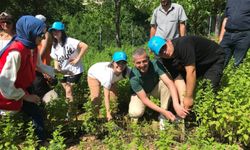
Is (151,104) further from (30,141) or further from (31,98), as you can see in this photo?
(30,141)

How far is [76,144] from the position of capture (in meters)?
4.78

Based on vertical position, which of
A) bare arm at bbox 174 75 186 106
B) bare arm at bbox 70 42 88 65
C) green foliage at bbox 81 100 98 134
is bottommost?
green foliage at bbox 81 100 98 134

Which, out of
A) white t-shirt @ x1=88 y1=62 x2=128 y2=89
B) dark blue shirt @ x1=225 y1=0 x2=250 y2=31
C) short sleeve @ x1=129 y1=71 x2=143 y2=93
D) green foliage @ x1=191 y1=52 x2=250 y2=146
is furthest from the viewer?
dark blue shirt @ x1=225 y1=0 x2=250 y2=31

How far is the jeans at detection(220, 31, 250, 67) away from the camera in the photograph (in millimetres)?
5949

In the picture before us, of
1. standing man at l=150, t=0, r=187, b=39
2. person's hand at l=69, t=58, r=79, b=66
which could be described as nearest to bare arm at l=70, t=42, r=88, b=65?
person's hand at l=69, t=58, r=79, b=66

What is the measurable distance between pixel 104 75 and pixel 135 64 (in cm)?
69

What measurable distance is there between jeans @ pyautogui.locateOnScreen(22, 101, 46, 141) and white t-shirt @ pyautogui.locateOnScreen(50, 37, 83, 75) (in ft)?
4.36

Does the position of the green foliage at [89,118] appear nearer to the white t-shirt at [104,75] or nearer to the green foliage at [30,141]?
the white t-shirt at [104,75]

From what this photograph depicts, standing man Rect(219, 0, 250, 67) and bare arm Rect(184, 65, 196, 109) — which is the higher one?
standing man Rect(219, 0, 250, 67)

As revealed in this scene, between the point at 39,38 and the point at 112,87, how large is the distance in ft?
6.03

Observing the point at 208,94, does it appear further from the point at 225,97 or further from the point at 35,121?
the point at 35,121

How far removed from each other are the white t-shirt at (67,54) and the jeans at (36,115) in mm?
Answer: 1328

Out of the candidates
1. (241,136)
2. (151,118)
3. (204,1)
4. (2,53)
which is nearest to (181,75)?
(151,118)

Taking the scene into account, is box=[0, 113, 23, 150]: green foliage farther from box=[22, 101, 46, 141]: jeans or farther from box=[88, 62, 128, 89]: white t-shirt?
box=[88, 62, 128, 89]: white t-shirt
